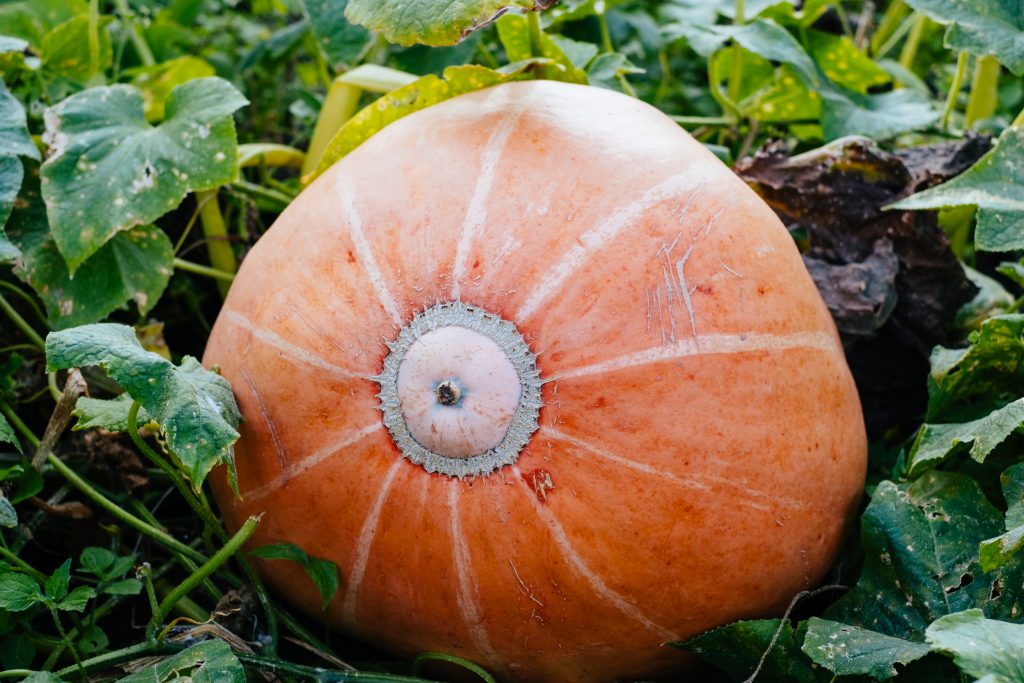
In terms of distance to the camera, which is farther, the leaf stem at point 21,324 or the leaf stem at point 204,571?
the leaf stem at point 21,324

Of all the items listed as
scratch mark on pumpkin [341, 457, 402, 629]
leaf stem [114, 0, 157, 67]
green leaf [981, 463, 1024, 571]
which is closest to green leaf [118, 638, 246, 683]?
scratch mark on pumpkin [341, 457, 402, 629]

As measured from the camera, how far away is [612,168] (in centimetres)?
139

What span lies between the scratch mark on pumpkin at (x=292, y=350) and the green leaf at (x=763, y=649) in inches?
24.4

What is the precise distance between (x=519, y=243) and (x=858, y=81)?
1.26 m

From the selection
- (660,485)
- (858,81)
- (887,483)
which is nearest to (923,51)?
(858,81)

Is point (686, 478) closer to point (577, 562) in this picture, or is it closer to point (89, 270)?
point (577, 562)

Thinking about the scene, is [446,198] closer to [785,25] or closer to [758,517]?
[758,517]

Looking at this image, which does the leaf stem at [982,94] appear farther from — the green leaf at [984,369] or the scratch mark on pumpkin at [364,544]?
the scratch mark on pumpkin at [364,544]

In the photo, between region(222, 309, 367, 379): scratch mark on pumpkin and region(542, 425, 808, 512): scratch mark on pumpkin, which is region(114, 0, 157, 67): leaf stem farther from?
region(542, 425, 808, 512): scratch mark on pumpkin

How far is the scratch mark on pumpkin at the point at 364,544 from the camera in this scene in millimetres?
1340

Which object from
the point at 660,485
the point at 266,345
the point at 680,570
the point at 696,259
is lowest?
the point at 680,570

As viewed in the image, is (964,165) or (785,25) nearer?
(964,165)

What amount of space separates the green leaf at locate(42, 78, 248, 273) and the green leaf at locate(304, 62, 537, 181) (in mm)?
181

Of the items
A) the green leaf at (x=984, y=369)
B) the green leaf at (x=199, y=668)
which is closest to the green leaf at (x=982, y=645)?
the green leaf at (x=984, y=369)
